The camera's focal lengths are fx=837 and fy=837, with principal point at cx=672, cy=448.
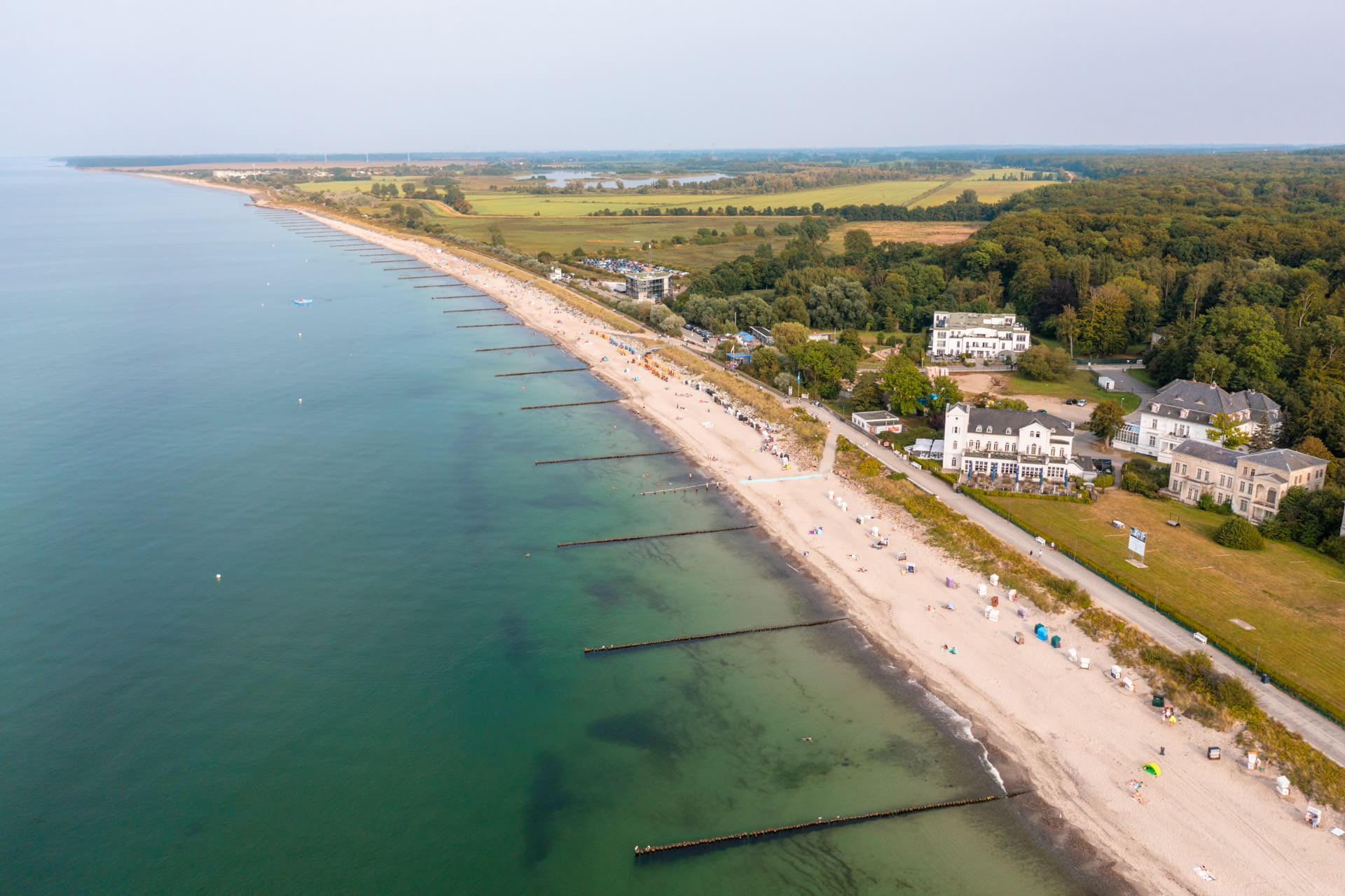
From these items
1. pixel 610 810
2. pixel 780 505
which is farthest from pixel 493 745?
pixel 780 505

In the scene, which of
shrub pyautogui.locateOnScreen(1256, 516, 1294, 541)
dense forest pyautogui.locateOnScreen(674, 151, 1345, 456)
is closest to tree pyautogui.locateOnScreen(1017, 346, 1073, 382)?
dense forest pyautogui.locateOnScreen(674, 151, 1345, 456)

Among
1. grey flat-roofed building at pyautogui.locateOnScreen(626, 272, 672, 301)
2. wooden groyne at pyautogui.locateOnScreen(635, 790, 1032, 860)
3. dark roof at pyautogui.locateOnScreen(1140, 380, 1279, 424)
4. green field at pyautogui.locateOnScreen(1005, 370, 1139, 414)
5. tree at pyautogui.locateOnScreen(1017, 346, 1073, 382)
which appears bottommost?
wooden groyne at pyautogui.locateOnScreen(635, 790, 1032, 860)

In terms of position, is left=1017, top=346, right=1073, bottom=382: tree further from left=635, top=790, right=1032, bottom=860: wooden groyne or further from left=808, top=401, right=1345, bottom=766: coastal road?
left=635, top=790, right=1032, bottom=860: wooden groyne

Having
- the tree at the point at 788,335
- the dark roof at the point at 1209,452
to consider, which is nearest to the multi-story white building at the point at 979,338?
the tree at the point at 788,335

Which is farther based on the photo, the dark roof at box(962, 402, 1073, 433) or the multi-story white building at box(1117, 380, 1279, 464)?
the multi-story white building at box(1117, 380, 1279, 464)

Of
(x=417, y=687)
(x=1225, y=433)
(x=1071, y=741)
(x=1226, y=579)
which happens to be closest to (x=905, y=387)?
(x=1225, y=433)

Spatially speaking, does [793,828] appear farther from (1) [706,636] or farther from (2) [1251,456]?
(2) [1251,456]

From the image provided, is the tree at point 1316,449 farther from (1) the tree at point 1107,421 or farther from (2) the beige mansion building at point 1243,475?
(1) the tree at point 1107,421
